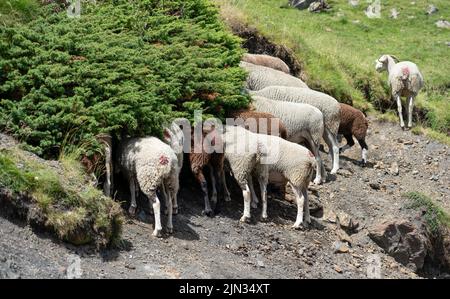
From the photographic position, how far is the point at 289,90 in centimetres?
1681

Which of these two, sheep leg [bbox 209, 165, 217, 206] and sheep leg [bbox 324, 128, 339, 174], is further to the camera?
sheep leg [bbox 324, 128, 339, 174]

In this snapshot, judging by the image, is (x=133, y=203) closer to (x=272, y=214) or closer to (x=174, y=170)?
(x=174, y=170)

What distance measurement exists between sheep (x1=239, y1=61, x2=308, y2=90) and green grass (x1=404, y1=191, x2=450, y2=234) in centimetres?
373

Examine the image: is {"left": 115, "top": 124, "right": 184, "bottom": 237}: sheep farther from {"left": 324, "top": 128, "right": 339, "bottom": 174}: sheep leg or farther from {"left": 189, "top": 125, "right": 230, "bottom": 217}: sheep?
{"left": 324, "top": 128, "right": 339, "bottom": 174}: sheep leg

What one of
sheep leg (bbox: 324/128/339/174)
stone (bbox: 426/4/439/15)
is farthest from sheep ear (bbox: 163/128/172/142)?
stone (bbox: 426/4/439/15)

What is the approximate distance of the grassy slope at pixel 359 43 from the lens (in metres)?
20.9

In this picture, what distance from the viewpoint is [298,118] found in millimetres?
15734

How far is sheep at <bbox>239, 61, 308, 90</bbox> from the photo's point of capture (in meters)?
17.2

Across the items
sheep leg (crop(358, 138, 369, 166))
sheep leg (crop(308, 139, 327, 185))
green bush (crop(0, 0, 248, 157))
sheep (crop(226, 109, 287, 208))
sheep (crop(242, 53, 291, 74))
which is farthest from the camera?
sheep (crop(242, 53, 291, 74))

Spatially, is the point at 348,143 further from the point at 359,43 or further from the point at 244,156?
the point at 359,43

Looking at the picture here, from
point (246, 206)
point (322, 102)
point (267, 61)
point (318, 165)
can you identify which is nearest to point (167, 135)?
point (246, 206)

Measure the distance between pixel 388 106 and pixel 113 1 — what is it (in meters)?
8.48

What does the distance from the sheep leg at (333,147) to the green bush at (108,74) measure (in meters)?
2.56

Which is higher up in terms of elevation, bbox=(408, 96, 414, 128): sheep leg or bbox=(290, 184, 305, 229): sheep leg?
bbox=(290, 184, 305, 229): sheep leg
